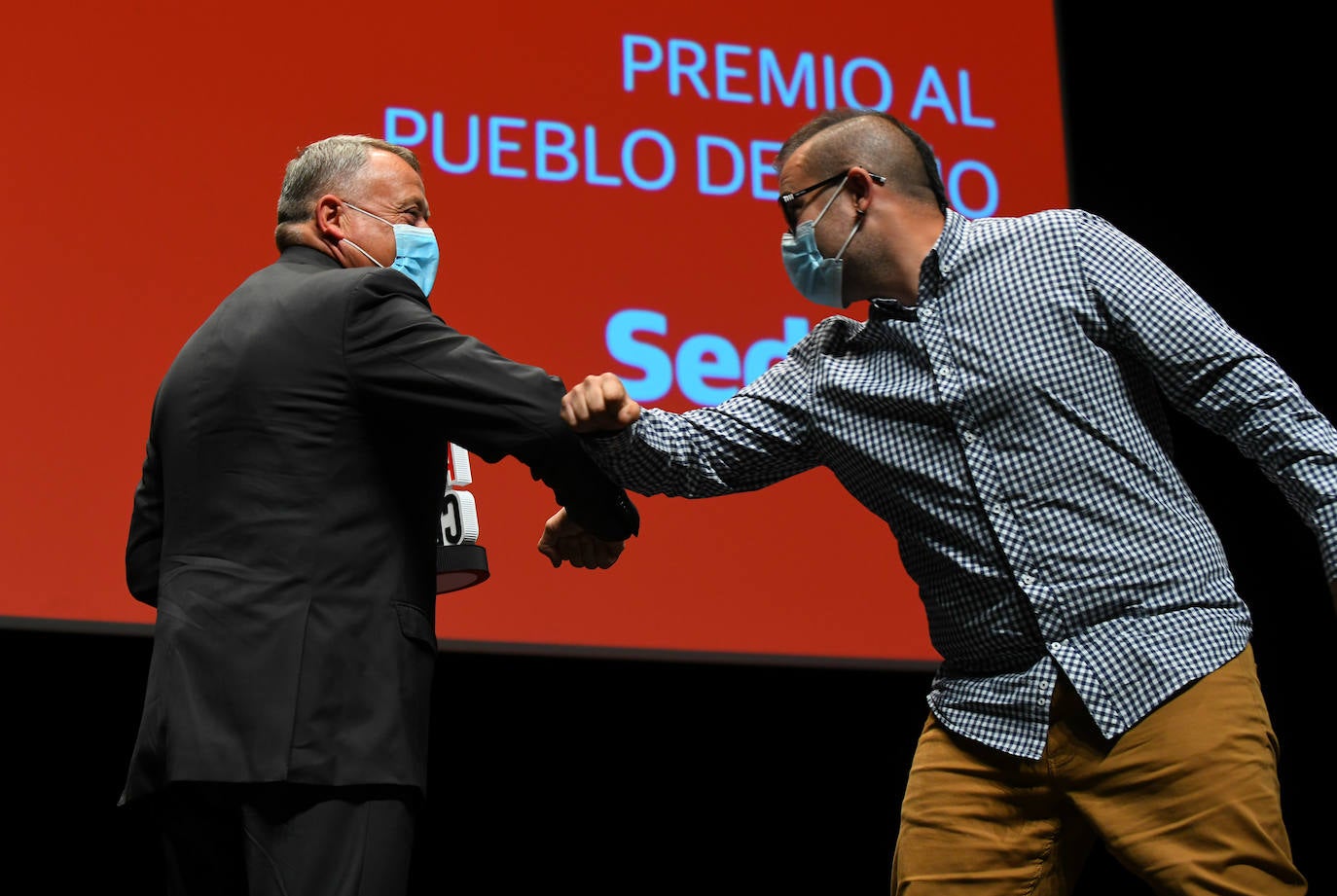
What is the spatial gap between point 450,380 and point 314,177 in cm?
51

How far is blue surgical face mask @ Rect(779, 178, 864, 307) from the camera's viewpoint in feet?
7.24

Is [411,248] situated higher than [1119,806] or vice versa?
[411,248]

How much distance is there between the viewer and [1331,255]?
4.61m

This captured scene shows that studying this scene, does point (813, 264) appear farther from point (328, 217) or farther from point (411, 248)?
point (328, 217)

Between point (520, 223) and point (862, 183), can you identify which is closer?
point (862, 183)

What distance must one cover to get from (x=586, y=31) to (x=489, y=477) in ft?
3.79

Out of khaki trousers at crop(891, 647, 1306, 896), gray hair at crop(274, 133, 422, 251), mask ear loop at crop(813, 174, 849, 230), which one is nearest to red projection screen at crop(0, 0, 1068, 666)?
gray hair at crop(274, 133, 422, 251)

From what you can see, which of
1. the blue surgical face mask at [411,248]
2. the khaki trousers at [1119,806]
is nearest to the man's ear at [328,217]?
the blue surgical face mask at [411,248]

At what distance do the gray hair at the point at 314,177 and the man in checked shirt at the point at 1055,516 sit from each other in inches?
21.0

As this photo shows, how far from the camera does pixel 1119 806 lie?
1.88 meters

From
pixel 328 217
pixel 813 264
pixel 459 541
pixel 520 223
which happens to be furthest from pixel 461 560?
pixel 520 223

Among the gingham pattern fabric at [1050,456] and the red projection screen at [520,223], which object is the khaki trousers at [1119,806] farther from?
the red projection screen at [520,223]

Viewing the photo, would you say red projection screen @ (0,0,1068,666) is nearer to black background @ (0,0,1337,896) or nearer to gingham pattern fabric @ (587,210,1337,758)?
black background @ (0,0,1337,896)

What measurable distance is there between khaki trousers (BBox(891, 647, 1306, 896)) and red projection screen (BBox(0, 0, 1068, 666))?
4.68ft
